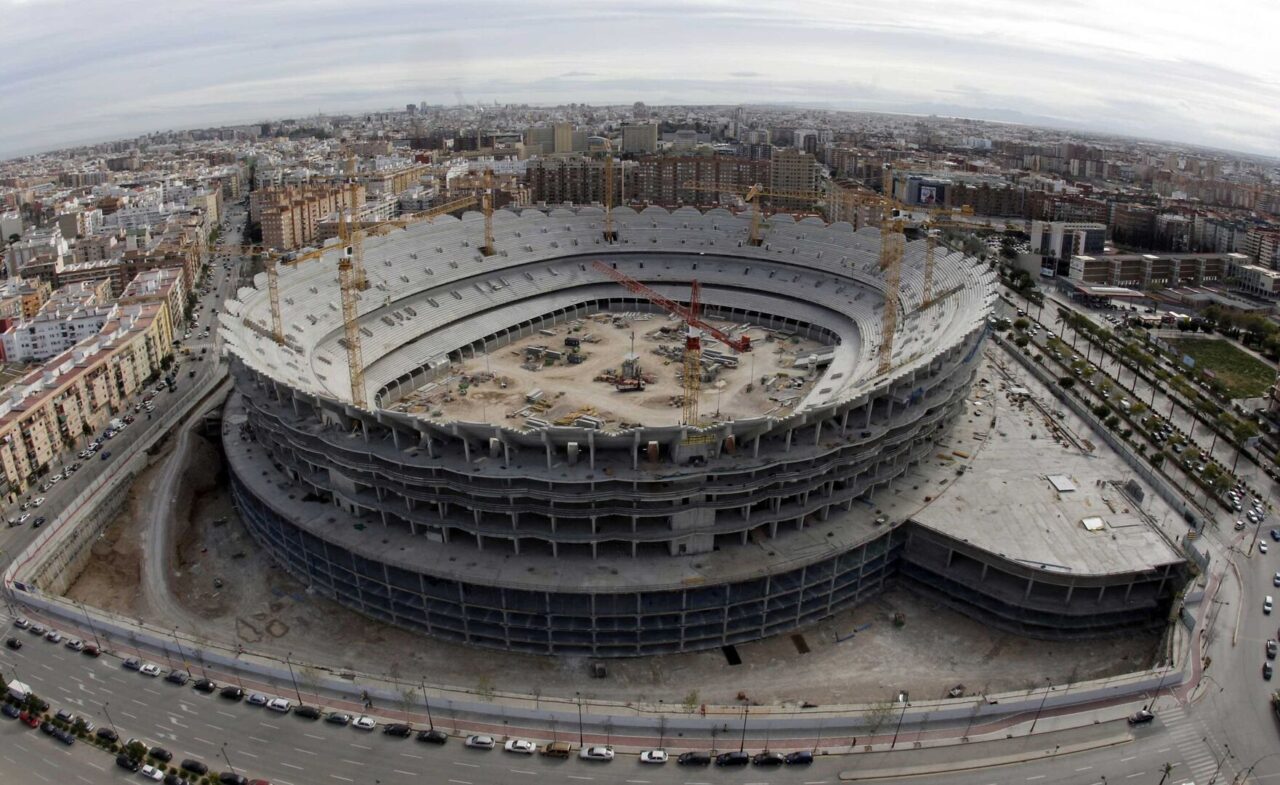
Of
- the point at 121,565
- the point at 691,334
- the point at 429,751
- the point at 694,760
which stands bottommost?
the point at 121,565

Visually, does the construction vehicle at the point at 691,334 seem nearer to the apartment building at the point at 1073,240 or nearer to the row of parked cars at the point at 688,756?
the row of parked cars at the point at 688,756

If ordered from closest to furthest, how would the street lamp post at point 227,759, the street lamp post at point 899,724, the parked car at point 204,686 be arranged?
the street lamp post at point 227,759 → the street lamp post at point 899,724 → the parked car at point 204,686

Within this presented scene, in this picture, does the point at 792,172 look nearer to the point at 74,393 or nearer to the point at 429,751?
the point at 74,393

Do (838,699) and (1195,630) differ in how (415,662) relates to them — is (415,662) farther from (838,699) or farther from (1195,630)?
→ (1195,630)

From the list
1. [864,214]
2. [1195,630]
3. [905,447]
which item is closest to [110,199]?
[864,214]

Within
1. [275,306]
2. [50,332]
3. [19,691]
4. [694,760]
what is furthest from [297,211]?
[694,760]

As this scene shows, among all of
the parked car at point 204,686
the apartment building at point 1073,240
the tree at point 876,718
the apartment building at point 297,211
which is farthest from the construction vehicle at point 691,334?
the apartment building at point 1073,240

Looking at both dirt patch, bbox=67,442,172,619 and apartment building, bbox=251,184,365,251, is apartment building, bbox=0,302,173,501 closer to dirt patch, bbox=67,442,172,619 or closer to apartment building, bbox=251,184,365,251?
dirt patch, bbox=67,442,172,619
